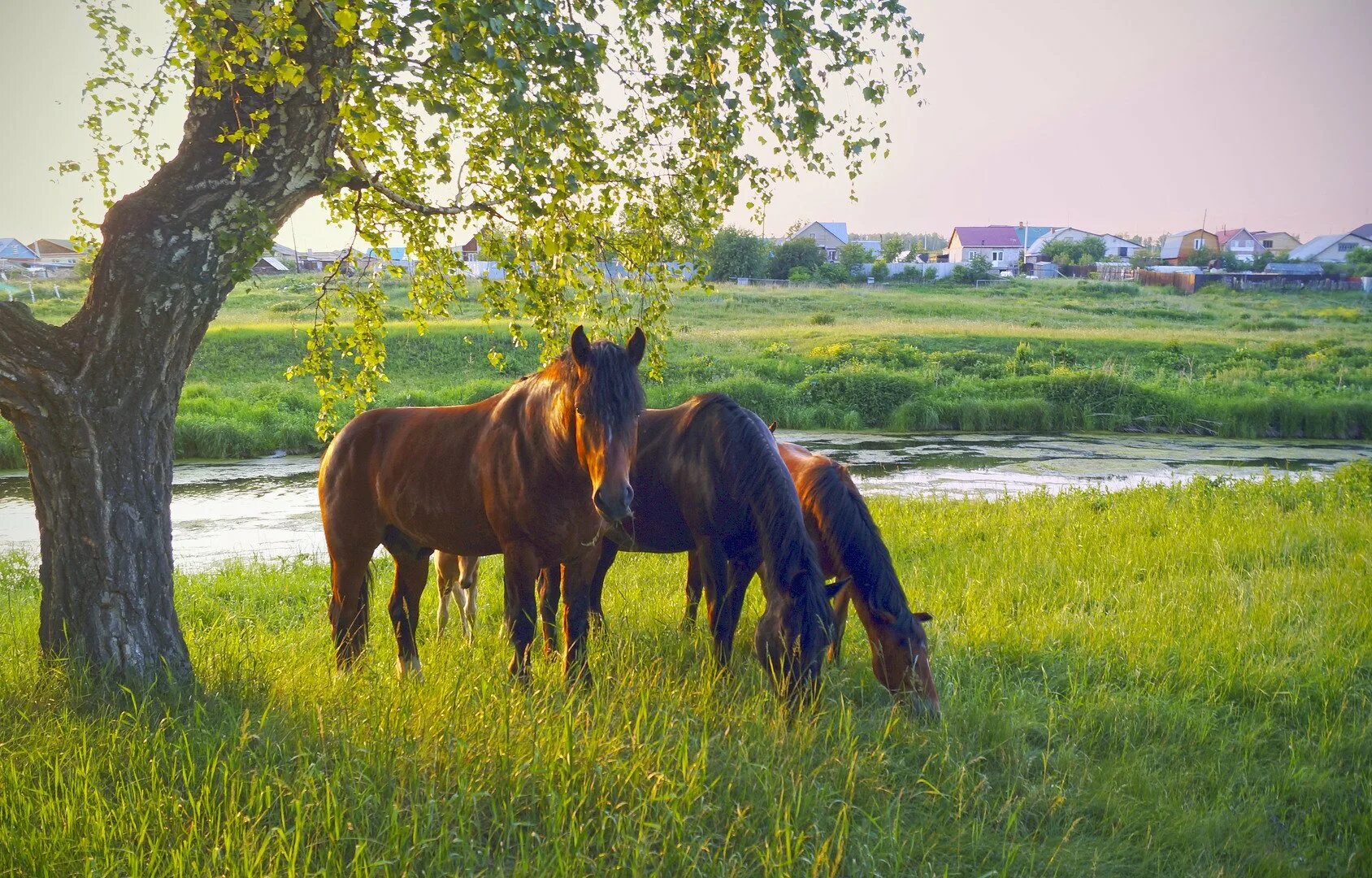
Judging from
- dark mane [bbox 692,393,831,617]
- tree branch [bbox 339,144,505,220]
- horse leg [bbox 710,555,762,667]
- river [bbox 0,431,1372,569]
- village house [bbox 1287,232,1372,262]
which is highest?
village house [bbox 1287,232,1372,262]

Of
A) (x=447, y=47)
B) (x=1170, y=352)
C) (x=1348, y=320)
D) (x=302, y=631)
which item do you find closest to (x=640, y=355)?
(x=447, y=47)

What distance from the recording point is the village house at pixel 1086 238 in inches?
3898

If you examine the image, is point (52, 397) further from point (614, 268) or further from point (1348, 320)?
point (1348, 320)

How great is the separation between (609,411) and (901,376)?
21.2 m

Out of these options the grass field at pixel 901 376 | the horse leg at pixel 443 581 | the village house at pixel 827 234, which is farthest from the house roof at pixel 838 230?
the horse leg at pixel 443 581

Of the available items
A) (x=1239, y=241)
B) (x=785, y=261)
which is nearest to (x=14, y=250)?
(x=785, y=261)

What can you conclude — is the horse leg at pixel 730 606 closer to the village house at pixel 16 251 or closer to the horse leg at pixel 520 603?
the horse leg at pixel 520 603

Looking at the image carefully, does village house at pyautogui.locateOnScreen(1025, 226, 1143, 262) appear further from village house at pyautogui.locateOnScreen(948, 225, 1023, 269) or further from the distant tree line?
the distant tree line

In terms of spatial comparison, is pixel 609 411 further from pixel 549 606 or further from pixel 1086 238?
pixel 1086 238

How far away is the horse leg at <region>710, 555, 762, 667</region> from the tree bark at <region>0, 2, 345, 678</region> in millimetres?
2597

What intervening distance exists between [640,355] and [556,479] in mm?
808

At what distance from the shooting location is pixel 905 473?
16.4m

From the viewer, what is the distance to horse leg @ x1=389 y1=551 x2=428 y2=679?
525cm

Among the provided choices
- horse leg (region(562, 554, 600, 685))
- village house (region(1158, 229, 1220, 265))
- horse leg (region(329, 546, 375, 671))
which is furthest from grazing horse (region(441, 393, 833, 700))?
village house (region(1158, 229, 1220, 265))
